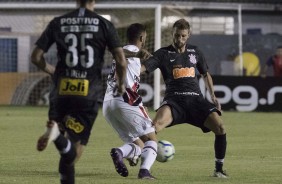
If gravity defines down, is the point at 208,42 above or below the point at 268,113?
above

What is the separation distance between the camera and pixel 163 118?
12984 millimetres

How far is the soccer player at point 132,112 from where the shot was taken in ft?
40.1

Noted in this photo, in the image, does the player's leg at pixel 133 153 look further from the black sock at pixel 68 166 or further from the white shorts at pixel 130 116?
the black sock at pixel 68 166

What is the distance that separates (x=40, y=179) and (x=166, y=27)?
63.9 feet

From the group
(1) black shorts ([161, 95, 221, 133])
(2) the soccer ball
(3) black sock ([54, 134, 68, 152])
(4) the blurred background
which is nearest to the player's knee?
(1) black shorts ([161, 95, 221, 133])

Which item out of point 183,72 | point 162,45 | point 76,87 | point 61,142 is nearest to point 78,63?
point 76,87

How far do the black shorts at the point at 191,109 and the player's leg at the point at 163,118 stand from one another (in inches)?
2.1

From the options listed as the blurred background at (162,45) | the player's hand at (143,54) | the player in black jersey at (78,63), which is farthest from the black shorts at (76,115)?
the blurred background at (162,45)

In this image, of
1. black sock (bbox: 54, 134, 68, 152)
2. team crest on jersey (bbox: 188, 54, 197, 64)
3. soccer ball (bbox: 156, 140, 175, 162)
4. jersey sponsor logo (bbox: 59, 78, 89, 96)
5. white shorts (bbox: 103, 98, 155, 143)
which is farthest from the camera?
team crest on jersey (bbox: 188, 54, 197, 64)

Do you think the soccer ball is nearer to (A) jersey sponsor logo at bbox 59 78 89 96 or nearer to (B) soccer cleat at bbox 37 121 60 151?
(A) jersey sponsor logo at bbox 59 78 89 96

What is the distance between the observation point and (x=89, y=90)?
9.93m

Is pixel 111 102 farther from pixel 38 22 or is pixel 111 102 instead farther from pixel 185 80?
pixel 38 22

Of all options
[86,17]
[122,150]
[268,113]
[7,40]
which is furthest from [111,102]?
[7,40]

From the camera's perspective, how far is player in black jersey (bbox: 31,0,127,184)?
389 inches
